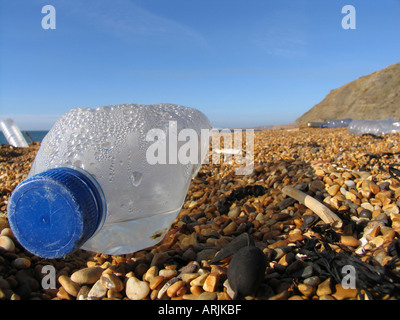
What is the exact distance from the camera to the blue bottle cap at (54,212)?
41.0 inches

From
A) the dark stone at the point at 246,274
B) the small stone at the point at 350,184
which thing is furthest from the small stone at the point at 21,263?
the small stone at the point at 350,184

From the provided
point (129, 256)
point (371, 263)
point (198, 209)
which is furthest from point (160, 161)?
point (371, 263)

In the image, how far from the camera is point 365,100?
19.6 meters

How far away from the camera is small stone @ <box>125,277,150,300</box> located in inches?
48.9

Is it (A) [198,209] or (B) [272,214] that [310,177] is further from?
(A) [198,209]

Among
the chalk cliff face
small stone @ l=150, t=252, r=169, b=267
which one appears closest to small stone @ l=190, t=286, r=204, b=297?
small stone @ l=150, t=252, r=169, b=267

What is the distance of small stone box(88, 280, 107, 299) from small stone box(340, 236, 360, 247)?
1.30m

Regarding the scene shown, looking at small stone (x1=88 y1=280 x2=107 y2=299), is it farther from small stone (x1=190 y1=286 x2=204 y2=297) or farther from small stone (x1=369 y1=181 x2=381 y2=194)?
small stone (x1=369 y1=181 x2=381 y2=194)

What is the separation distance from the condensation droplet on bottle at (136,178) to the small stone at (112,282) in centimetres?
47

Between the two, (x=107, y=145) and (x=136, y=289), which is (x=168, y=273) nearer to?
(x=136, y=289)

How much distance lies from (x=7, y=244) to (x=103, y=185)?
0.66 meters

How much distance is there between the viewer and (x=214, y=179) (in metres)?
3.32

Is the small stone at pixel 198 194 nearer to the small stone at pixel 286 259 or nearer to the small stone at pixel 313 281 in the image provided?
the small stone at pixel 286 259
